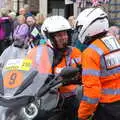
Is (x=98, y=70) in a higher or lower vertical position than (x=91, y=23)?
lower

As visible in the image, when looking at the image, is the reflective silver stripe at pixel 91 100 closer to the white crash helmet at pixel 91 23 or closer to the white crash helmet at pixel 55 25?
the white crash helmet at pixel 91 23

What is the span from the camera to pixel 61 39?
5406 mm

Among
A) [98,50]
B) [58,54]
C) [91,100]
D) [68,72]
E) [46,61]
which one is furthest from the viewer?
[58,54]

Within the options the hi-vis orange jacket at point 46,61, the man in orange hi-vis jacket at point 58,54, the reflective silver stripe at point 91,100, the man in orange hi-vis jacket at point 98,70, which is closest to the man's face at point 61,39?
the man in orange hi-vis jacket at point 58,54

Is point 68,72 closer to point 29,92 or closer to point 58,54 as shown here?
point 29,92

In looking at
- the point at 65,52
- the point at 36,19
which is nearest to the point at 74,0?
the point at 36,19

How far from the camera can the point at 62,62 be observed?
5480 mm

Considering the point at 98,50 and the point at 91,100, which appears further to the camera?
the point at 98,50

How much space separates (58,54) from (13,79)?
830 millimetres

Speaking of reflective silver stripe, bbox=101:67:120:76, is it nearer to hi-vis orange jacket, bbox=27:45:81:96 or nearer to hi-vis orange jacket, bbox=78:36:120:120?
hi-vis orange jacket, bbox=78:36:120:120

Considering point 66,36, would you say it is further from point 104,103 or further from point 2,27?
point 2,27

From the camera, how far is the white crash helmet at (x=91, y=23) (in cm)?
495

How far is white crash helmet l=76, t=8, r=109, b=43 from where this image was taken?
4.95 m

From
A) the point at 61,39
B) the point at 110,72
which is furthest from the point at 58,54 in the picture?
the point at 110,72
